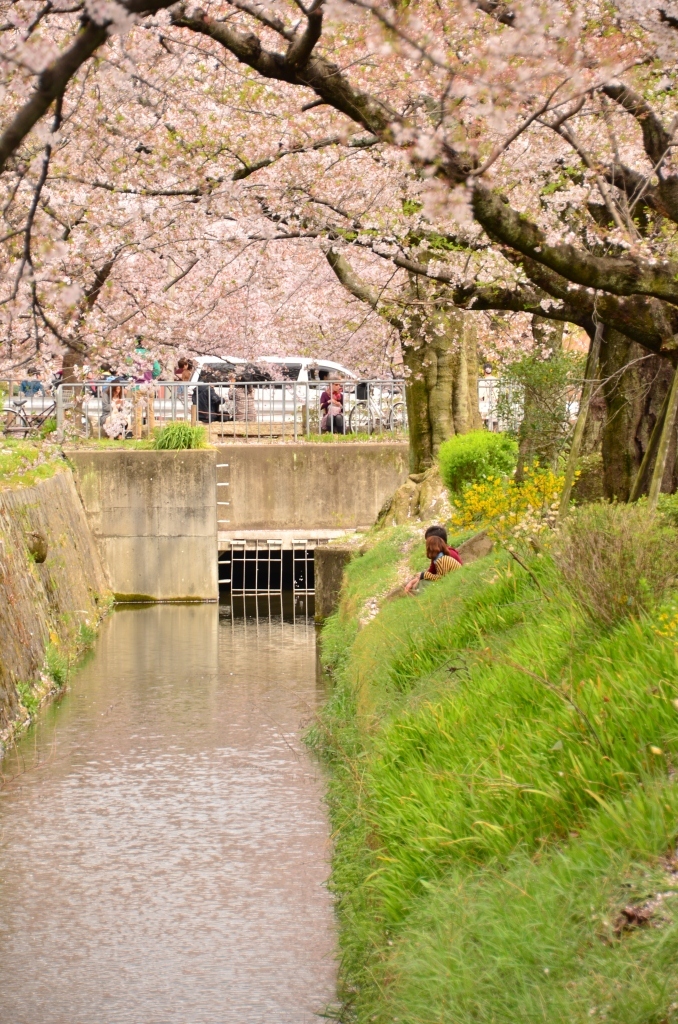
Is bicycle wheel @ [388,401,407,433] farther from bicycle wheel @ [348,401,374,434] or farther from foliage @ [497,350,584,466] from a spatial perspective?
foliage @ [497,350,584,466]

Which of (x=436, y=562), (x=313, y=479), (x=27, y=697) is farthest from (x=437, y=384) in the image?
(x=27, y=697)

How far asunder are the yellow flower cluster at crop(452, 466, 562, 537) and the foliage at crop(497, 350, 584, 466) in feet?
1.47

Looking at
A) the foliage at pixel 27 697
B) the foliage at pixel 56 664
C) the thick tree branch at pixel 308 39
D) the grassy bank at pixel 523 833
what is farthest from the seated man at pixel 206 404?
the thick tree branch at pixel 308 39

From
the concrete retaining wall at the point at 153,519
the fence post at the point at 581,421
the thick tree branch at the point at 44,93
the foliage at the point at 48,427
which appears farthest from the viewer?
the concrete retaining wall at the point at 153,519

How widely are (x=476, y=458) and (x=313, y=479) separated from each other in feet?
34.6

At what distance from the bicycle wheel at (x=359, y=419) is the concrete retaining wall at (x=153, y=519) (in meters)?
5.01

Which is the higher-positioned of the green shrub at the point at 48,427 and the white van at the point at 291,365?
the white van at the point at 291,365

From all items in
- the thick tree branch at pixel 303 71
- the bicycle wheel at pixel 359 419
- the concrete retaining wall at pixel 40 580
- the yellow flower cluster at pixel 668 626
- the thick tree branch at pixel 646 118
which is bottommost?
the concrete retaining wall at pixel 40 580

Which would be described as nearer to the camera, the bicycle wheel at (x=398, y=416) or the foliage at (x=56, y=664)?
the foliage at (x=56, y=664)

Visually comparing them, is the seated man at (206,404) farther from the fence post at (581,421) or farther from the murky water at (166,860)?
the fence post at (581,421)

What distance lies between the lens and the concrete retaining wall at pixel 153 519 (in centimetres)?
2556

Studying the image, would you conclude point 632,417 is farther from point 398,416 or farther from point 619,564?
point 398,416

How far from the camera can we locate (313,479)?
27594 millimetres

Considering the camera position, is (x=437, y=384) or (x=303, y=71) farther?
(x=437, y=384)
